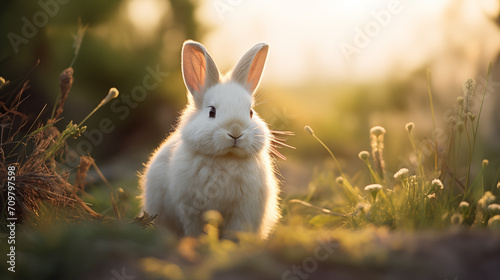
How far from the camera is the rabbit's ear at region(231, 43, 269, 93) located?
3.91 m

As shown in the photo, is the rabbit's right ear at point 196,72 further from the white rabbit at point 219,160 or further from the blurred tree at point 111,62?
the blurred tree at point 111,62

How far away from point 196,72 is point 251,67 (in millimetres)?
507

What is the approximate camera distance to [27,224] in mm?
3252

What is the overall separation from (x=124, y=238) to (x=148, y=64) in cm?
555

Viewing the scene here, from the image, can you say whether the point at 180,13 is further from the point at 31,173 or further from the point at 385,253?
the point at 385,253

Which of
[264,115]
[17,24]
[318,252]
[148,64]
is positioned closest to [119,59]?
[148,64]

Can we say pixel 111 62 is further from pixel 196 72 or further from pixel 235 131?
pixel 235 131

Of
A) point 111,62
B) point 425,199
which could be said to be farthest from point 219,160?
point 111,62

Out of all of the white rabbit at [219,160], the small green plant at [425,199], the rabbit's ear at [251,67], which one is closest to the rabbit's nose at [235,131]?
the white rabbit at [219,160]

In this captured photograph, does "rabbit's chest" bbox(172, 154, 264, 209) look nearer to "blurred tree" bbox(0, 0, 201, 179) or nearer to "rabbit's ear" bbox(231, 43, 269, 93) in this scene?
"rabbit's ear" bbox(231, 43, 269, 93)

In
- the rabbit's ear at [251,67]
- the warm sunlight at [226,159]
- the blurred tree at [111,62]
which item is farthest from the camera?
the blurred tree at [111,62]

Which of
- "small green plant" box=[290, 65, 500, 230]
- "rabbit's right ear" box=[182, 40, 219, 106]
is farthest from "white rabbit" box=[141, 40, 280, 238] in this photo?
"small green plant" box=[290, 65, 500, 230]

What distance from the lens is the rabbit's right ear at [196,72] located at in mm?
3939

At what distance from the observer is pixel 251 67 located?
4.14m
